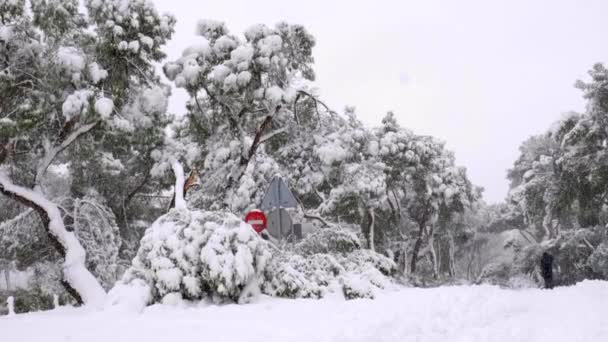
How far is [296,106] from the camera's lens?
16.6 metres

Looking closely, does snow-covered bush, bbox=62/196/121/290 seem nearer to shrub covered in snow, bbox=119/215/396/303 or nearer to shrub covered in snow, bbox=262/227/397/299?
shrub covered in snow, bbox=119/215/396/303

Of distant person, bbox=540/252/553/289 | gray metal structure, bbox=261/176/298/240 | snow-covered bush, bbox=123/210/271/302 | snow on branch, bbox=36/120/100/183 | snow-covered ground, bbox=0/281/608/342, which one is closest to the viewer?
snow-covered ground, bbox=0/281/608/342

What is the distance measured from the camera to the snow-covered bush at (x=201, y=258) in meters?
8.58

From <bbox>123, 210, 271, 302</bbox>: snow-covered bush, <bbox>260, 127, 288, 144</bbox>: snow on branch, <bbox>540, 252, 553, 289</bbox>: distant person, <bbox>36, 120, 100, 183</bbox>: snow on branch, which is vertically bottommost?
<bbox>540, 252, 553, 289</bbox>: distant person

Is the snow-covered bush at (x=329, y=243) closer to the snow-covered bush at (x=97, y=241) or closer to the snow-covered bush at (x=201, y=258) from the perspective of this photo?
the snow-covered bush at (x=97, y=241)

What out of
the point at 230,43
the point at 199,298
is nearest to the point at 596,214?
the point at 230,43

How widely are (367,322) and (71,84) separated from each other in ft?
34.3

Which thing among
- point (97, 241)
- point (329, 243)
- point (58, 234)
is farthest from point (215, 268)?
point (97, 241)

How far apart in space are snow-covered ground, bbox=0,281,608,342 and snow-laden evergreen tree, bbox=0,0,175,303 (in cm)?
533

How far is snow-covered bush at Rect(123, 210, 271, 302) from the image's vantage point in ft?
28.1

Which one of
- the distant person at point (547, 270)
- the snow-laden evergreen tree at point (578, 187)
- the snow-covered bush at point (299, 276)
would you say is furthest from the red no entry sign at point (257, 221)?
the snow-laden evergreen tree at point (578, 187)

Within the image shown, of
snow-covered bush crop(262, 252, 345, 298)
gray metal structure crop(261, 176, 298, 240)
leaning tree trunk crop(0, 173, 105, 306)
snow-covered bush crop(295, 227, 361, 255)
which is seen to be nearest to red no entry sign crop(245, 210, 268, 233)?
gray metal structure crop(261, 176, 298, 240)

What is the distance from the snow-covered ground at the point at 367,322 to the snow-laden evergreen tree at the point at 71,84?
17.5ft

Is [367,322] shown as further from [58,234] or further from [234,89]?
[58,234]
